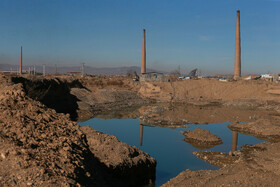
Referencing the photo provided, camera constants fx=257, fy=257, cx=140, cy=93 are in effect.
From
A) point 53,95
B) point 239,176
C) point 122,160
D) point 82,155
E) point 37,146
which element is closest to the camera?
point 37,146

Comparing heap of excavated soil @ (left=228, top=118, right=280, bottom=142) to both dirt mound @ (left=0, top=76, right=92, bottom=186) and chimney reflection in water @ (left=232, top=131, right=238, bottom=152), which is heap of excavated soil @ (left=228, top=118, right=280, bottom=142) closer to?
chimney reflection in water @ (left=232, top=131, right=238, bottom=152)

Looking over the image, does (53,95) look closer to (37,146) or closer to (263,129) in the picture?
(263,129)

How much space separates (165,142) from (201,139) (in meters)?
2.09

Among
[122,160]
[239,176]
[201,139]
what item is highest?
[122,160]

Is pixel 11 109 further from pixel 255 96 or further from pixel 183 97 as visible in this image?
pixel 255 96

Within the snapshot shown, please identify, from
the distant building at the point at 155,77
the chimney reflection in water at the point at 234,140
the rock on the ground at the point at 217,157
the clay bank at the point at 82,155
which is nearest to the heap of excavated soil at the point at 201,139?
the chimney reflection in water at the point at 234,140

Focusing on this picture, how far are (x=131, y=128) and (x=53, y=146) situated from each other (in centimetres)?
1425

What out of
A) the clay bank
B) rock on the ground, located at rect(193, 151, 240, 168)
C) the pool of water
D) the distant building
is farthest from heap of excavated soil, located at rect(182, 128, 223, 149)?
the distant building

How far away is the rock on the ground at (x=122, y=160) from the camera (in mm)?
7699

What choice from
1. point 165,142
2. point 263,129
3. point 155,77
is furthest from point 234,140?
point 155,77

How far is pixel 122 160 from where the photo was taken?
7930 millimetres

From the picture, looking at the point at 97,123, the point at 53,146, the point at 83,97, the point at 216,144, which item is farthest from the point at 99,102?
the point at 53,146

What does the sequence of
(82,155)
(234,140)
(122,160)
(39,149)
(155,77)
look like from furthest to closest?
1. (155,77)
2. (234,140)
3. (122,160)
4. (82,155)
5. (39,149)

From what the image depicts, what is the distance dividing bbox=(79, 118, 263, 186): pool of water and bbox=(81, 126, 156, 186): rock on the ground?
0.74 meters
